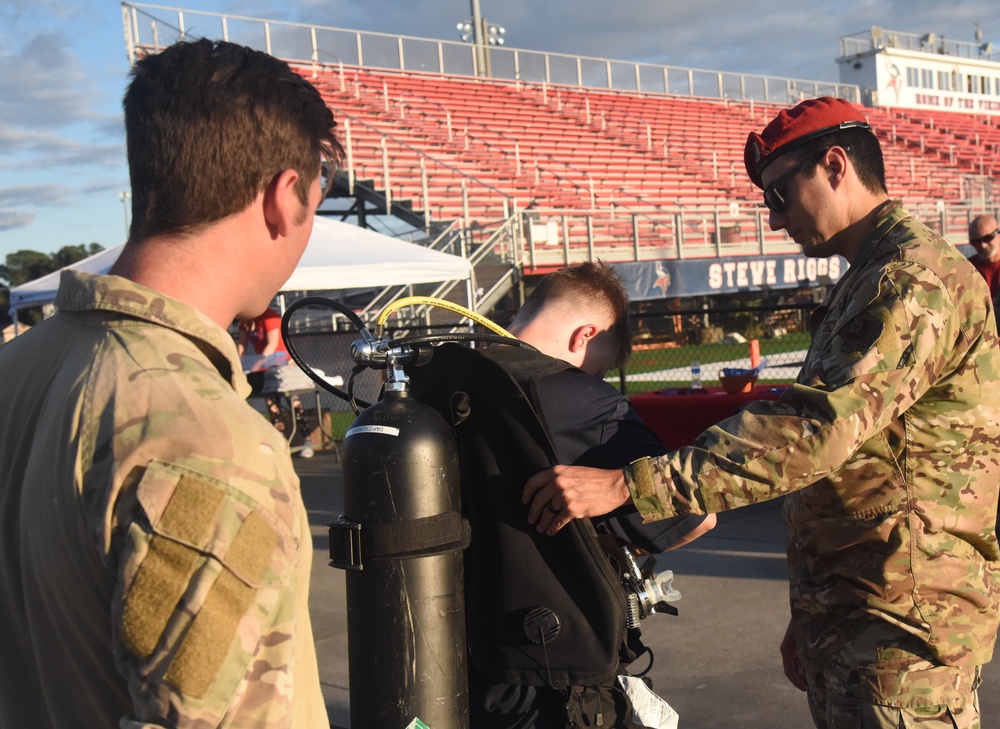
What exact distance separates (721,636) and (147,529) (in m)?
4.07

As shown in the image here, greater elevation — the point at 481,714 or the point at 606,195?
the point at 606,195

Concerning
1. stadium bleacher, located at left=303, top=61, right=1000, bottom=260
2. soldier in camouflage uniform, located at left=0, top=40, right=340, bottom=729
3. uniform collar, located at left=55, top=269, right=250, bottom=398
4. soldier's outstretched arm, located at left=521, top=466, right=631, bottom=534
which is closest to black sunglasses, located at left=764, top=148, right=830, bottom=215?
soldier's outstretched arm, located at left=521, top=466, right=631, bottom=534

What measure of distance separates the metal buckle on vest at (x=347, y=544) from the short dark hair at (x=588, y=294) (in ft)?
2.37

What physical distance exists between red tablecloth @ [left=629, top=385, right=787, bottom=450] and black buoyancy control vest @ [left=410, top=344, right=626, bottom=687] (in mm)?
4616

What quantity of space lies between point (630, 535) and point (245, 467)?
44.9 inches

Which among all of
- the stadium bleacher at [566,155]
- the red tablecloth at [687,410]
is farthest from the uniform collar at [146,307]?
the stadium bleacher at [566,155]

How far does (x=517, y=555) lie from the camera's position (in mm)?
1914

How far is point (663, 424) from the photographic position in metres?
6.79

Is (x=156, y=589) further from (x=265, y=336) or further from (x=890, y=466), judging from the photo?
(x=265, y=336)

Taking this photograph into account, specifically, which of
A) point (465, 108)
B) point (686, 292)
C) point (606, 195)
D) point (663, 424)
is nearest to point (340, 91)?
point (465, 108)

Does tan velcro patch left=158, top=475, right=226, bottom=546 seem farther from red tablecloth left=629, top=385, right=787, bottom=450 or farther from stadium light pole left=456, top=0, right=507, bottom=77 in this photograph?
stadium light pole left=456, top=0, right=507, bottom=77

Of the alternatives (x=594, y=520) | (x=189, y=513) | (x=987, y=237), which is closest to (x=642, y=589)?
(x=594, y=520)

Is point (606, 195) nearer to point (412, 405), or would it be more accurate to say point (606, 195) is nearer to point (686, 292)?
point (686, 292)

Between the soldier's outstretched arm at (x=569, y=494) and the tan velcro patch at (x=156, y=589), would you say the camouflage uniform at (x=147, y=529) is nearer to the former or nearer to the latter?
the tan velcro patch at (x=156, y=589)
